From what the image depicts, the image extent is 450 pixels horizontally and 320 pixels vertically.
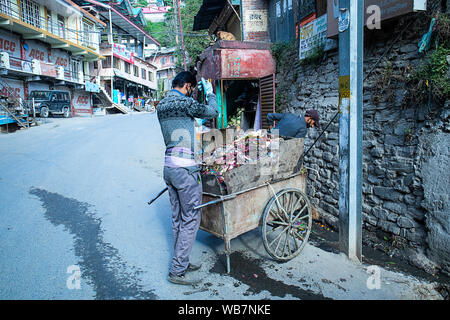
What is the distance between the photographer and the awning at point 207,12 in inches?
493

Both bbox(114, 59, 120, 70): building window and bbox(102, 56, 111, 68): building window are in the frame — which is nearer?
bbox(102, 56, 111, 68): building window

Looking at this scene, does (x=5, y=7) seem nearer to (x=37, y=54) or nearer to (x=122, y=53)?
(x=37, y=54)

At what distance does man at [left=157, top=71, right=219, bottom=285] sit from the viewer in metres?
3.18

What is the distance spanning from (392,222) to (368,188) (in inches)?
25.1

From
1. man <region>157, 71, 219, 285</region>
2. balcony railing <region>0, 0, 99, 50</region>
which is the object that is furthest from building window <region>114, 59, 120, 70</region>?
man <region>157, 71, 219, 285</region>

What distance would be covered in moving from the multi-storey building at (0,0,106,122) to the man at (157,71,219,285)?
19745 mm

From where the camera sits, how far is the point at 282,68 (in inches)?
333

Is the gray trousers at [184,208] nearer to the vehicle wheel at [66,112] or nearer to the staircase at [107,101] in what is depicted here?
the vehicle wheel at [66,112]

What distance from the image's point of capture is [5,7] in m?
18.5

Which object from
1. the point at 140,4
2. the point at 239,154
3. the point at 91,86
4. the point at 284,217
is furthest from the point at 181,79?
the point at 140,4

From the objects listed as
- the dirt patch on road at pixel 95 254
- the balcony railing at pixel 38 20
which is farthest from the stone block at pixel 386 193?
the balcony railing at pixel 38 20

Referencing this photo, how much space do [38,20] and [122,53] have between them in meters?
11.6

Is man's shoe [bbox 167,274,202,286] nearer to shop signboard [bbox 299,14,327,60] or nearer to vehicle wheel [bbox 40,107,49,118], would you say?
shop signboard [bbox 299,14,327,60]

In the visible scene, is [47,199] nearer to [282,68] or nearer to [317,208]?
[317,208]
